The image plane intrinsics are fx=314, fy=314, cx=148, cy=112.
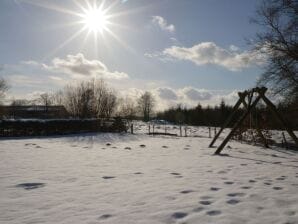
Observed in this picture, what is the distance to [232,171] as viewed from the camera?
856 centimetres

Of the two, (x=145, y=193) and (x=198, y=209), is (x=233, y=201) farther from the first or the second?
(x=145, y=193)

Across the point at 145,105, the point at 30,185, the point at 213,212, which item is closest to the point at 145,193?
the point at 213,212

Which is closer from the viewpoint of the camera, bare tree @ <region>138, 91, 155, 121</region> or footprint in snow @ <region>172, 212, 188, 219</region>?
footprint in snow @ <region>172, 212, 188, 219</region>

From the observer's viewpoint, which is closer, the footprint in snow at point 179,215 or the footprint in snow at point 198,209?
the footprint in snow at point 179,215

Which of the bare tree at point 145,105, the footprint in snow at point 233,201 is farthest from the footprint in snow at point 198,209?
the bare tree at point 145,105

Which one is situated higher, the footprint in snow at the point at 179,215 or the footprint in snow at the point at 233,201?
the footprint in snow at the point at 233,201

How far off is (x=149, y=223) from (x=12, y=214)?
201 cm

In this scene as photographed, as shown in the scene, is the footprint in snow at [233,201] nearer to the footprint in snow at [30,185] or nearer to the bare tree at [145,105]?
the footprint in snow at [30,185]

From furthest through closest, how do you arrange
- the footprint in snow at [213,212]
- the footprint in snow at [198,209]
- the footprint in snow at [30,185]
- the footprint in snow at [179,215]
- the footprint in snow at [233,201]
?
the footprint in snow at [30,185] < the footprint in snow at [233,201] < the footprint in snow at [198,209] < the footprint in snow at [213,212] < the footprint in snow at [179,215]

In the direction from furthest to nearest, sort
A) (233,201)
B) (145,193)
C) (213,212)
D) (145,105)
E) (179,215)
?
(145,105), (145,193), (233,201), (213,212), (179,215)

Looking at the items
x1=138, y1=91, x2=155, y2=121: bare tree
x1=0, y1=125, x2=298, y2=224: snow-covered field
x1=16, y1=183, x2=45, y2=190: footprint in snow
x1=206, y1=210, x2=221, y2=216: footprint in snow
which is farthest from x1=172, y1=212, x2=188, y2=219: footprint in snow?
x1=138, y1=91, x2=155, y2=121: bare tree

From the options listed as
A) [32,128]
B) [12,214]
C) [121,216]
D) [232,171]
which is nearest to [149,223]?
[121,216]

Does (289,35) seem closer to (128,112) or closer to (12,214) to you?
(12,214)

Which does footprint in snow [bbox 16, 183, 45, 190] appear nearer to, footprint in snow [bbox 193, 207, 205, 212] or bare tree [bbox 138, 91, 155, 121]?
footprint in snow [bbox 193, 207, 205, 212]
